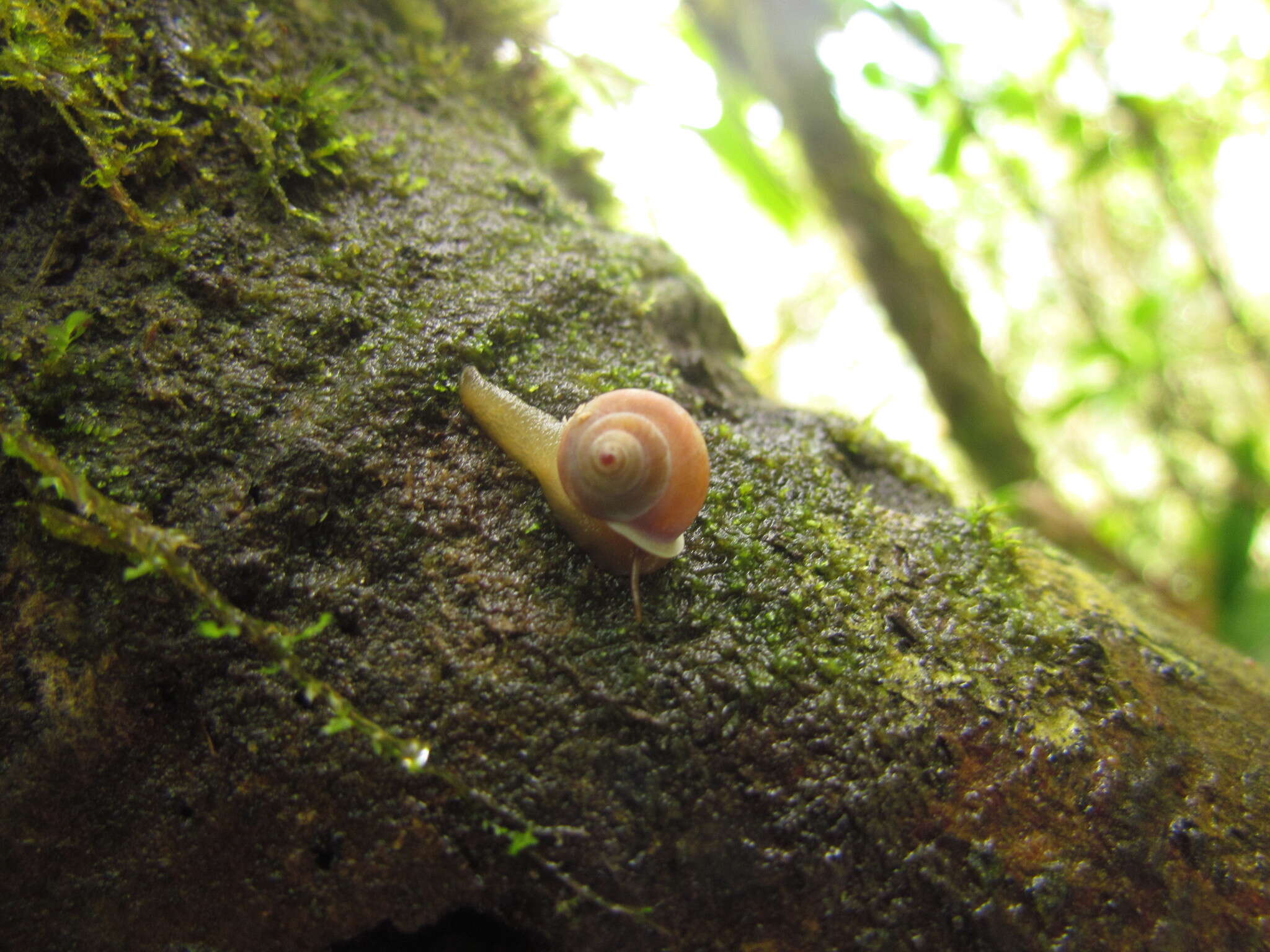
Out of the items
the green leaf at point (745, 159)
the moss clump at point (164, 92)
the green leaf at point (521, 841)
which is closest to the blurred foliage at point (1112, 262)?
the green leaf at point (745, 159)

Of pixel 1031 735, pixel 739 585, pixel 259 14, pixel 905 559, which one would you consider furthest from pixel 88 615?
pixel 1031 735

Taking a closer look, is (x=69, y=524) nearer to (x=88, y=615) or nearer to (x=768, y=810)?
(x=88, y=615)

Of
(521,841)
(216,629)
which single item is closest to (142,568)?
(216,629)

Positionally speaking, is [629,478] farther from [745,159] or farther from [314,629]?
[745,159]

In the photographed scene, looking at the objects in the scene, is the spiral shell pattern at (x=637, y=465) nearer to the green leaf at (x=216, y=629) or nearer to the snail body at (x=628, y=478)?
the snail body at (x=628, y=478)

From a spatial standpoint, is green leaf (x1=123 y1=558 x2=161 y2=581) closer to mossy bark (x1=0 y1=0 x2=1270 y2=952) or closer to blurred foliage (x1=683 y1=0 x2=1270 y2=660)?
mossy bark (x1=0 y1=0 x2=1270 y2=952)

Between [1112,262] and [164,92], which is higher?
[1112,262]
